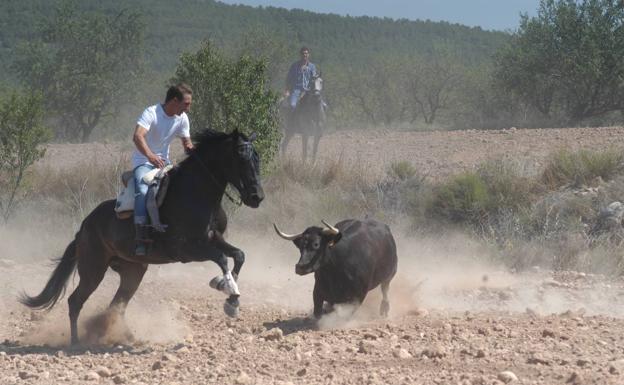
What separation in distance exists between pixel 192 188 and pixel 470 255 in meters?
6.79

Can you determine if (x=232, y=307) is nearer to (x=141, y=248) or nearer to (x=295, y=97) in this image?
(x=141, y=248)

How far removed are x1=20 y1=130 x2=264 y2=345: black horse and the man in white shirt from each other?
0.57 ft

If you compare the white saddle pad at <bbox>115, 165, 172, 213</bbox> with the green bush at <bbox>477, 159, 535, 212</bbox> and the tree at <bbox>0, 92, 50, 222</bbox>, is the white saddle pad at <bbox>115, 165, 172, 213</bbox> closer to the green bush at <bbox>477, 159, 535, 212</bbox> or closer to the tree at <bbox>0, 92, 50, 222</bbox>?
the tree at <bbox>0, 92, 50, 222</bbox>

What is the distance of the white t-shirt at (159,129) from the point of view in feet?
31.2

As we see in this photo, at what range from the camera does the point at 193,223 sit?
9195 millimetres

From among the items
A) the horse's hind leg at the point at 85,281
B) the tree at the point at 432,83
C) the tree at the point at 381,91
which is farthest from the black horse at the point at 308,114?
the tree at the point at 381,91

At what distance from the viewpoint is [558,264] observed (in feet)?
47.8

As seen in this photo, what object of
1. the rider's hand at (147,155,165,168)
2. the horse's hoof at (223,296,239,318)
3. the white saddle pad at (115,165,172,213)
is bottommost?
the horse's hoof at (223,296,239,318)

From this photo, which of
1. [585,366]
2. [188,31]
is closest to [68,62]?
[585,366]

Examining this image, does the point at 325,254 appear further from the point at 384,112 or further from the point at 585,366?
the point at 384,112

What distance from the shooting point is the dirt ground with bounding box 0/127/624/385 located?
798cm

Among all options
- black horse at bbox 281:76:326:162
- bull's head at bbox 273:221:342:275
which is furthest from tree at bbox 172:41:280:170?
black horse at bbox 281:76:326:162

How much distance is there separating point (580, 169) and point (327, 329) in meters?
9.34

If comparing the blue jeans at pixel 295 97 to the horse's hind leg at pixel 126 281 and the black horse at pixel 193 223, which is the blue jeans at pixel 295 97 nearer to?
the horse's hind leg at pixel 126 281
